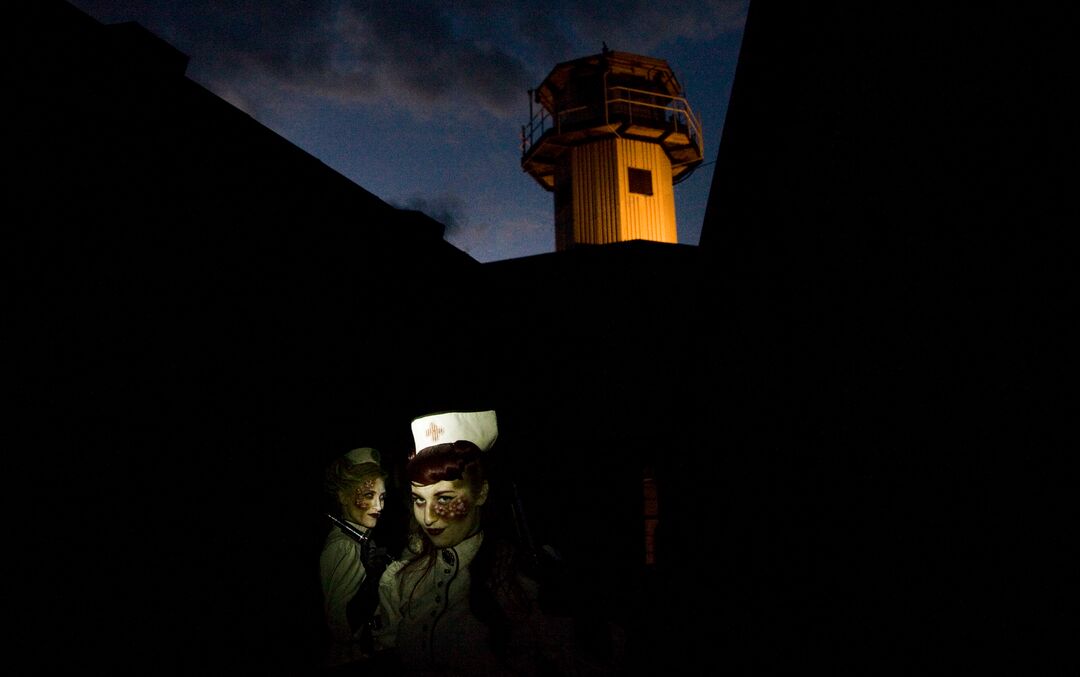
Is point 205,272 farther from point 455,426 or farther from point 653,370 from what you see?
point 653,370

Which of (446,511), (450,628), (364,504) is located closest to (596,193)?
(364,504)

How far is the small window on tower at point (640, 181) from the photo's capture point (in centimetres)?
1697

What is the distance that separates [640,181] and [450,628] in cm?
1521

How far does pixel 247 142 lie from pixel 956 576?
193 inches

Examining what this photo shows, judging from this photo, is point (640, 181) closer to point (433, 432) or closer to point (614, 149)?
point (614, 149)

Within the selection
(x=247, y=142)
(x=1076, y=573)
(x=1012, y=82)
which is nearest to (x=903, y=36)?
(x=1012, y=82)

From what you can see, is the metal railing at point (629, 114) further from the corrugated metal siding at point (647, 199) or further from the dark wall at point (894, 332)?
the dark wall at point (894, 332)

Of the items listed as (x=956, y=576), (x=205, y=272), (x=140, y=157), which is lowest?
(x=956, y=576)

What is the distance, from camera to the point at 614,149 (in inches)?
666

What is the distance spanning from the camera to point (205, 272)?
160 inches

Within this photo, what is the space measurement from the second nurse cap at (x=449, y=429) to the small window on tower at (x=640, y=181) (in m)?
13.8

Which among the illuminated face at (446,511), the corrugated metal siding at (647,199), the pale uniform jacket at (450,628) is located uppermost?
the corrugated metal siding at (647,199)

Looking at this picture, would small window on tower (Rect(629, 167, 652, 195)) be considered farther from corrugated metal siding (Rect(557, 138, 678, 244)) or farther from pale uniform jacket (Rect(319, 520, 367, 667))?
pale uniform jacket (Rect(319, 520, 367, 667))

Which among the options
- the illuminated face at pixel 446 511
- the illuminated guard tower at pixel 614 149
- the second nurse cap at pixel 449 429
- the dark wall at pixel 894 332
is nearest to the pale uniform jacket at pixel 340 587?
the illuminated face at pixel 446 511
